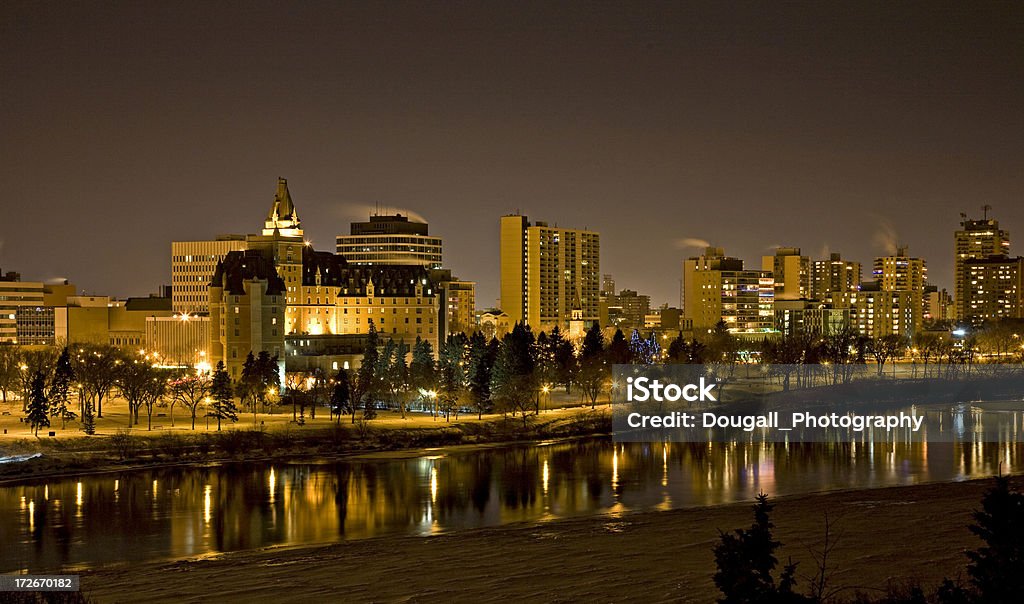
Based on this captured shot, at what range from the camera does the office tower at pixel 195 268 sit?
154125 mm

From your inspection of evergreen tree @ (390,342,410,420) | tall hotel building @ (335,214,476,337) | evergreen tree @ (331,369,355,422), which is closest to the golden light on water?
evergreen tree @ (331,369,355,422)

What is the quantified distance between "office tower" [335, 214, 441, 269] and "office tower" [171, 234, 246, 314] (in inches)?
1366

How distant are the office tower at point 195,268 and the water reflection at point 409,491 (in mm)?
97097

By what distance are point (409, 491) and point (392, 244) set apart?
140987 millimetres

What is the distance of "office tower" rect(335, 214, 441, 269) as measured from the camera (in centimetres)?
18950

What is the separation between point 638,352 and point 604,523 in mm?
72043

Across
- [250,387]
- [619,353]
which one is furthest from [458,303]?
[250,387]

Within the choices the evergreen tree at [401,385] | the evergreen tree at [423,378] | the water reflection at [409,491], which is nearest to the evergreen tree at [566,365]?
the evergreen tree at [423,378]

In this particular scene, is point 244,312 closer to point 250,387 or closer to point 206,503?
point 250,387

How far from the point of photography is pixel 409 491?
167ft

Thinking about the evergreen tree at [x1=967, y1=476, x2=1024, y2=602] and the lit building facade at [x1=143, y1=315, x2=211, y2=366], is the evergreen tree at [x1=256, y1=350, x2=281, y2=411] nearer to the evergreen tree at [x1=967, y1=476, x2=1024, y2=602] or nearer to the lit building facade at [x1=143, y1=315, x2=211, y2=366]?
the lit building facade at [x1=143, y1=315, x2=211, y2=366]

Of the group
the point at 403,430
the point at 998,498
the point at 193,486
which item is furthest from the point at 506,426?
the point at 998,498

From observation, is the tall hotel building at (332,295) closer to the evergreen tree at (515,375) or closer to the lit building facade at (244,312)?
the lit building facade at (244,312)

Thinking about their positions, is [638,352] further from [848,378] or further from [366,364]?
[366,364]
